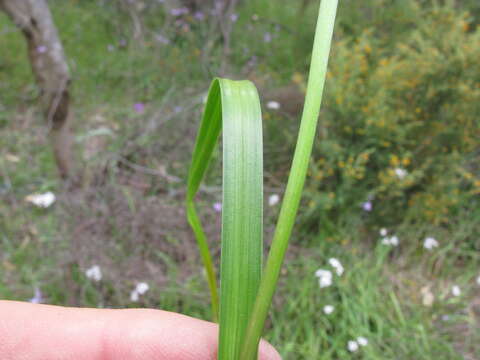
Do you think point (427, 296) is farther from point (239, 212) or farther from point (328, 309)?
point (239, 212)

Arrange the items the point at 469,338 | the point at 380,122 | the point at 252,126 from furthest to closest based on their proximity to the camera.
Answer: the point at 380,122 → the point at 469,338 → the point at 252,126

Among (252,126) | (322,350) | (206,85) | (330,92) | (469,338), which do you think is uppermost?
(252,126)

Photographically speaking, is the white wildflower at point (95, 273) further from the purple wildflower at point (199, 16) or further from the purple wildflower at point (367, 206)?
the purple wildflower at point (199, 16)

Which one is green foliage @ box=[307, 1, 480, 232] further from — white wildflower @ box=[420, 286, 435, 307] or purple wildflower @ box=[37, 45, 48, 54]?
purple wildflower @ box=[37, 45, 48, 54]

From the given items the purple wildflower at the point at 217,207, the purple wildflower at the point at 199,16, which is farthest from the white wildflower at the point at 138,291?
the purple wildflower at the point at 199,16

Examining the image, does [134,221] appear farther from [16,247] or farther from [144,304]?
[16,247]

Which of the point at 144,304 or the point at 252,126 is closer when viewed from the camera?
the point at 252,126

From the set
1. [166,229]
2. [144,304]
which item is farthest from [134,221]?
[144,304]

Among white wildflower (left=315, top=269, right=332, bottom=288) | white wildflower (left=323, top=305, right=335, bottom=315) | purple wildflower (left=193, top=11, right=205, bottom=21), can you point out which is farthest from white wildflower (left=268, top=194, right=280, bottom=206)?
purple wildflower (left=193, top=11, right=205, bottom=21)
